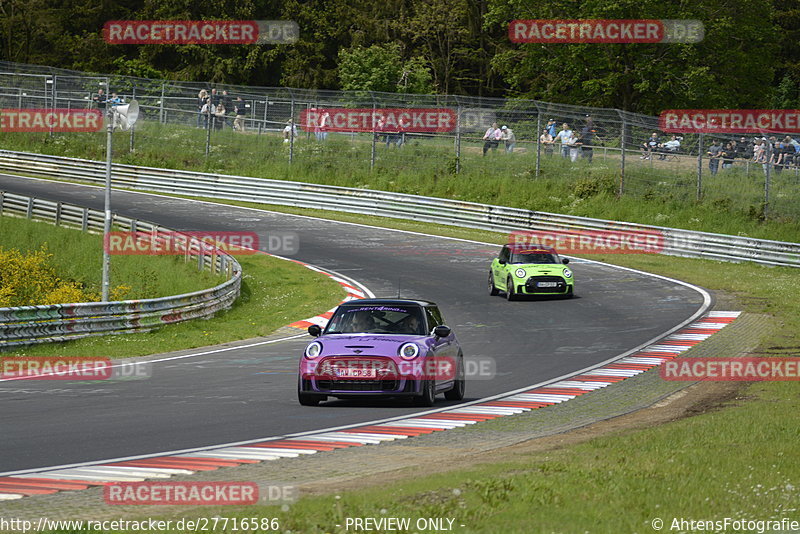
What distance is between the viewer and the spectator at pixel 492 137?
4662 centimetres

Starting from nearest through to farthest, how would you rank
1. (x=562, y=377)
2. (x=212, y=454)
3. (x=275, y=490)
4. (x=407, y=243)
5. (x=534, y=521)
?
(x=534, y=521) → (x=275, y=490) → (x=212, y=454) → (x=562, y=377) → (x=407, y=243)

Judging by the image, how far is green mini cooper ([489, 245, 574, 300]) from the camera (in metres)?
29.3

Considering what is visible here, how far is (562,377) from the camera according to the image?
18844mm

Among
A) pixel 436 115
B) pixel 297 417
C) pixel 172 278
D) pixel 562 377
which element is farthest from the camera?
pixel 436 115

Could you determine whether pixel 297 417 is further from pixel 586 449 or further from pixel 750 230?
pixel 750 230

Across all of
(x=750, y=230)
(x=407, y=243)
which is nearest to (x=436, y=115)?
(x=407, y=243)

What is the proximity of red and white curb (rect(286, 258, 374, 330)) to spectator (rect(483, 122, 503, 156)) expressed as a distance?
13.3 metres

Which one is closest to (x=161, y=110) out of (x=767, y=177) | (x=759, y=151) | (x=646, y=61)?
(x=646, y=61)

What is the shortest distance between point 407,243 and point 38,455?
29326 mm

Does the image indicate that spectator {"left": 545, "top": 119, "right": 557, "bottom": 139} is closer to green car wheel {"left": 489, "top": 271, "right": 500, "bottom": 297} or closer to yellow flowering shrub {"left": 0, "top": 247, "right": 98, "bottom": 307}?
green car wheel {"left": 489, "top": 271, "right": 500, "bottom": 297}

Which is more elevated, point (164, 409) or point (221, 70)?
point (221, 70)

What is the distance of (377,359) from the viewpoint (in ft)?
48.1

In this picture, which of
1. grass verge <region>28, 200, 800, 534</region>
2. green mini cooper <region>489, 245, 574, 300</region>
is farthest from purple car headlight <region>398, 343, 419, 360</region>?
green mini cooper <region>489, 245, 574, 300</region>

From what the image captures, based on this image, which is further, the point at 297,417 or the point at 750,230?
the point at 750,230
